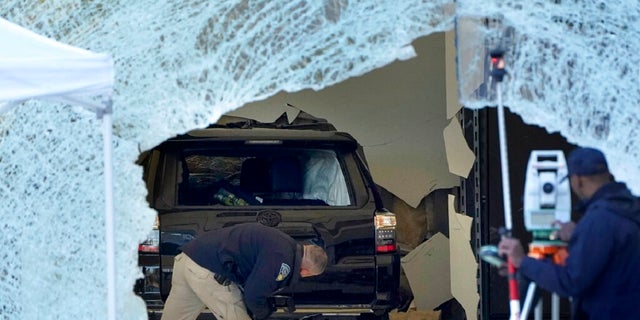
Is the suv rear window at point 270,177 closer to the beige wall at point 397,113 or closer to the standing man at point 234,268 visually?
the standing man at point 234,268

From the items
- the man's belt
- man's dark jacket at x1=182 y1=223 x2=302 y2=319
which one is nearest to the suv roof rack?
man's dark jacket at x1=182 y1=223 x2=302 y2=319

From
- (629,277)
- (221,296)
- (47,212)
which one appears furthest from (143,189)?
(629,277)

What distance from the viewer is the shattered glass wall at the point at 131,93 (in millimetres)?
4859

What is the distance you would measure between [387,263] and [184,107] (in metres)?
2.51

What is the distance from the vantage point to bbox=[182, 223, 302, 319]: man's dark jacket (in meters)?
6.04

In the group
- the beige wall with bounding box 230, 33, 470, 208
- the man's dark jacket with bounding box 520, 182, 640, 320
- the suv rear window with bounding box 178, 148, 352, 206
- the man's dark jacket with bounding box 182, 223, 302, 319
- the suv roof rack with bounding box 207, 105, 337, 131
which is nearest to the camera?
the man's dark jacket with bounding box 520, 182, 640, 320

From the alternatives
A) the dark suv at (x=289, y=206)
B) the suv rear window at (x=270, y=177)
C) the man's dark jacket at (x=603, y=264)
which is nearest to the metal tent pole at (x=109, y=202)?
the man's dark jacket at (x=603, y=264)

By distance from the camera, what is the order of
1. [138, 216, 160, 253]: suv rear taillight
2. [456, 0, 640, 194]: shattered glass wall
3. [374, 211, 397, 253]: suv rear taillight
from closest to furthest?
[456, 0, 640, 194]: shattered glass wall, [138, 216, 160, 253]: suv rear taillight, [374, 211, 397, 253]: suv rear taillight

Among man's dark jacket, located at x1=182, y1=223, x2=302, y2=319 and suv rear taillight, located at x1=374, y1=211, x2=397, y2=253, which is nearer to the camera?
man's dark jacket, located at x1=182, y1=223, x2=302, y2=319

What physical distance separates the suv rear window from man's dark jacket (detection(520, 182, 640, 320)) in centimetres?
314

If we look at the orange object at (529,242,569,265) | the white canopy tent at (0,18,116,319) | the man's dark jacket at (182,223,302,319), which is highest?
the white canopy tent at (0,18,116,319)

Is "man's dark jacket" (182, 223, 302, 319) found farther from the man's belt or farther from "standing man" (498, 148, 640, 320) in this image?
"standing man" (498, 148, 640, 320)

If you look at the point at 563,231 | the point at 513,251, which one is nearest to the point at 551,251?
the point at 563,231

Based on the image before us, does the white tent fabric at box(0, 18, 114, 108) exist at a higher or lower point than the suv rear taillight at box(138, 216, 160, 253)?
higher
